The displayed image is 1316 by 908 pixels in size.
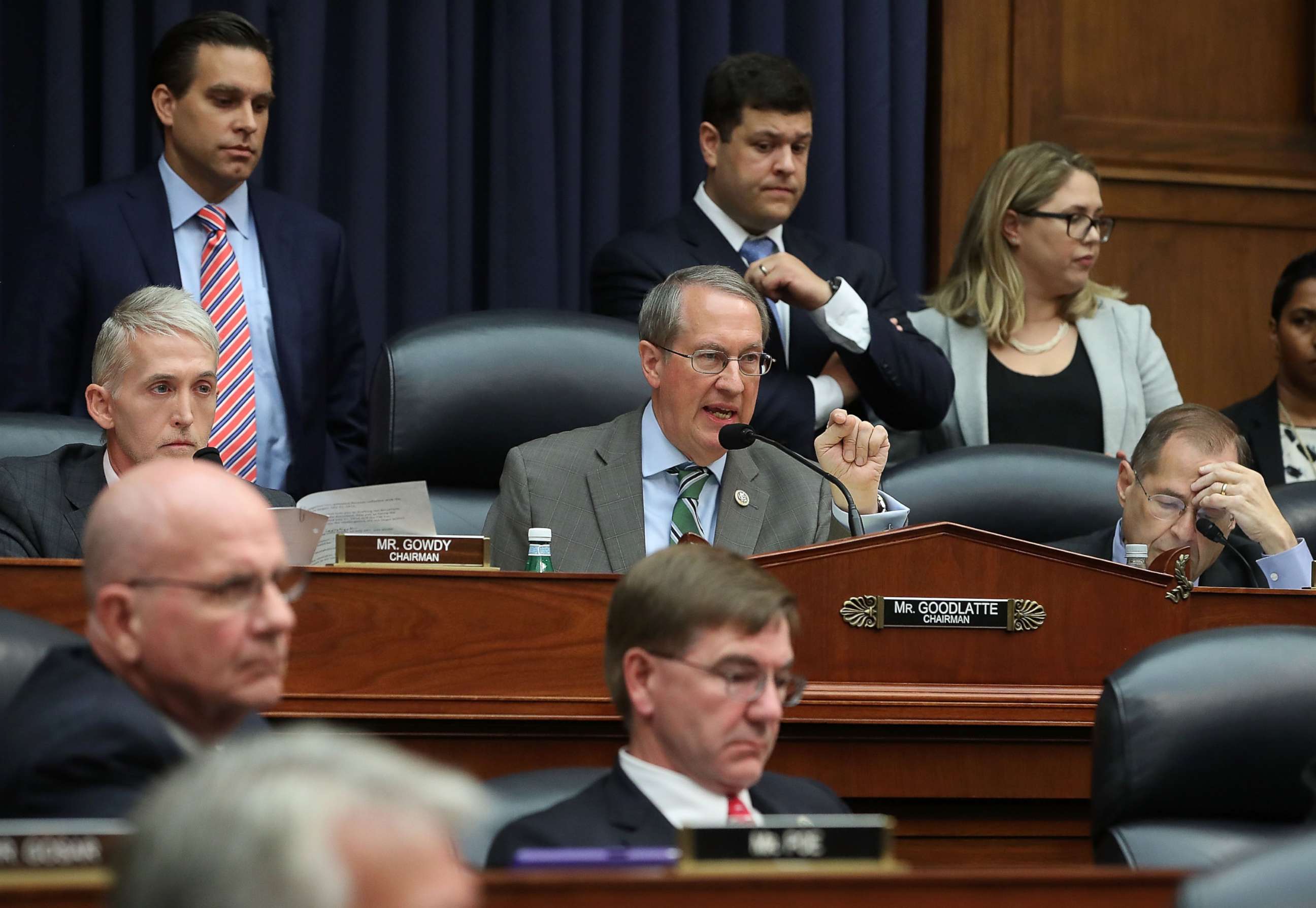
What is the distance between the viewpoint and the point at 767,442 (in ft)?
9.41

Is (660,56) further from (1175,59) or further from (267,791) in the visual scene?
(267,791)

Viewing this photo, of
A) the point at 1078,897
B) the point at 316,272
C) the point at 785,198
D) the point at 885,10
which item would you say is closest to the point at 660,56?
the point at 885,10

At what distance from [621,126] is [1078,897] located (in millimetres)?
3673

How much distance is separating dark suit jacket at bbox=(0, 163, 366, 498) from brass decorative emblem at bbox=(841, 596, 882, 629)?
5.21 ft

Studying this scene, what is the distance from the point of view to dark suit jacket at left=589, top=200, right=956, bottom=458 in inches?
145

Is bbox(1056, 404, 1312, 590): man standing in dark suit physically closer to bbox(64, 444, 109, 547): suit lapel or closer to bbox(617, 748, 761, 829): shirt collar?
bbox(617, 748, 761, 829): shirt collar

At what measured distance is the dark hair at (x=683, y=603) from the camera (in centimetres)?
190

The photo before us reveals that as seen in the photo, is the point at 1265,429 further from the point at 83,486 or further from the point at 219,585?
the point at 219,585

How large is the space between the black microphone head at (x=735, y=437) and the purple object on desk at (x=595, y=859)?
149 centimetres

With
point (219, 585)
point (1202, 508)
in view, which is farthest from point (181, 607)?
point (1202, 508)

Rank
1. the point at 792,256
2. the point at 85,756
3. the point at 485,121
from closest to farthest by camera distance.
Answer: the point at 85,756 → the point at 792,256 → the point at 485,121

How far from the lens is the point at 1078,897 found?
136cm

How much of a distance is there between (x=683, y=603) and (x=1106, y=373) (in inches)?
92.2

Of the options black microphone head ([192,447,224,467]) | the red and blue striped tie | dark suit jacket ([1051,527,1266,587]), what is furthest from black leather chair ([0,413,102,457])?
dark suit jacket ([1051,527,1266,587])
